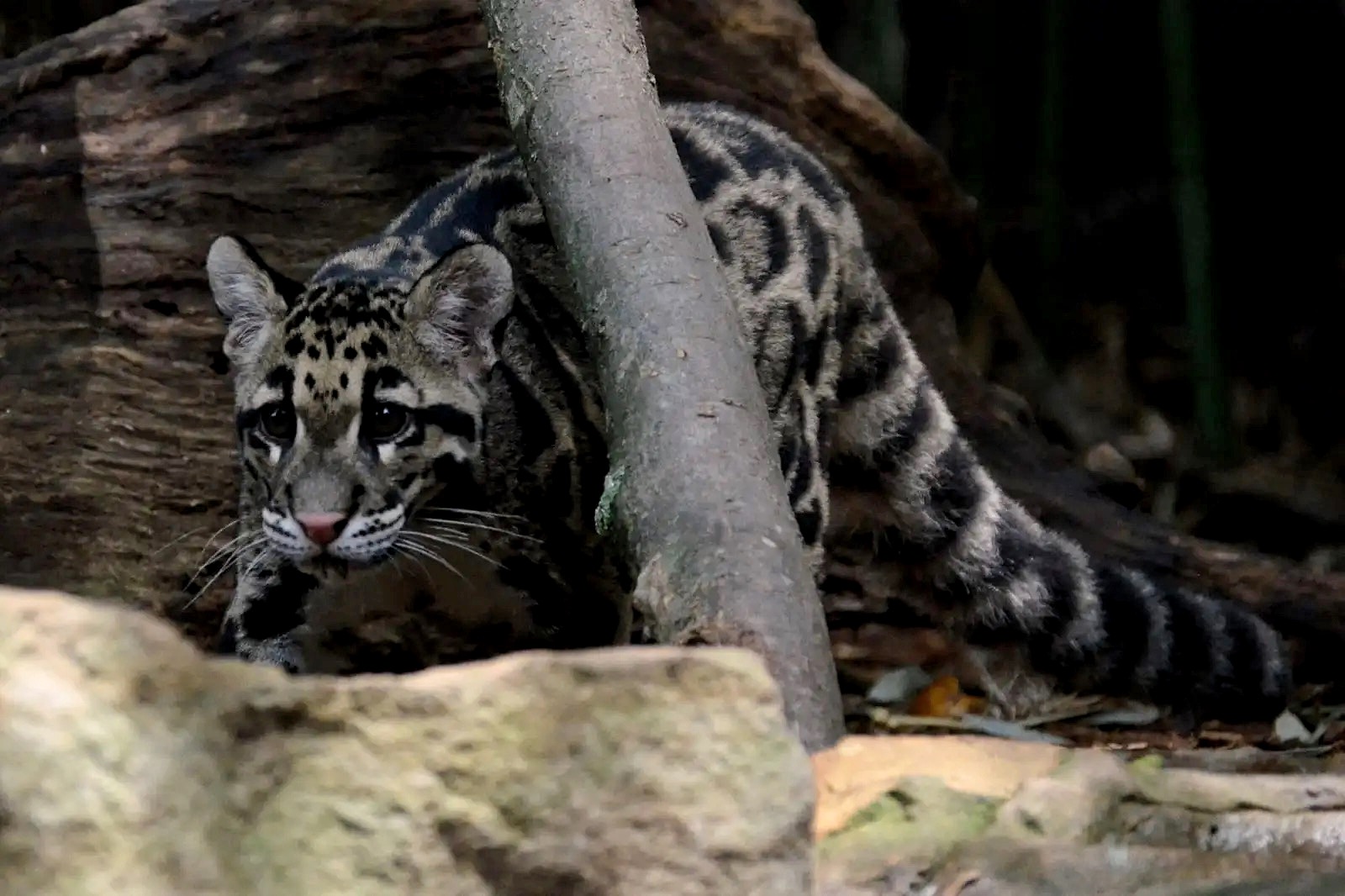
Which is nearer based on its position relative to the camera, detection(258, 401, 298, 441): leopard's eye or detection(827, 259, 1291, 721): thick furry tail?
detection(258, 401, 298, 441): leopard's eye

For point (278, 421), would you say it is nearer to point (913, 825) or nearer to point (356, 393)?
point (356, 393)

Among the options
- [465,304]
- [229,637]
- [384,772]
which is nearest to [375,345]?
[465,304]

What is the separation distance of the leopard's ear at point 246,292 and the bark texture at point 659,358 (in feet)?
1.75

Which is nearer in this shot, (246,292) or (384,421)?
(384,421)

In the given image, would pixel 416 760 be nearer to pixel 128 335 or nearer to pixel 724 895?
pixel 724 895

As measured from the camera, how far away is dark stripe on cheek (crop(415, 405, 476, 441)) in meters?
2.60

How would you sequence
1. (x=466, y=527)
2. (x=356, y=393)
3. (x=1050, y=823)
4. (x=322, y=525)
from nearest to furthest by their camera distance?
(x=1050, y=823) < (x=322, y=525) < (x=356, y=393) < (x=466, y=527)

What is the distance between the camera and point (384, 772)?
124 centimetres

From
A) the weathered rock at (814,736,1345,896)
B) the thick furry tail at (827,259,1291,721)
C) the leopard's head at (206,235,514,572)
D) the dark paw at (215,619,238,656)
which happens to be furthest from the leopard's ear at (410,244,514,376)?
the weathered rock at (814,736,1345,896)

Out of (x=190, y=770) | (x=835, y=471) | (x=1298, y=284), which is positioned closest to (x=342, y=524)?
(x=835, y=471)

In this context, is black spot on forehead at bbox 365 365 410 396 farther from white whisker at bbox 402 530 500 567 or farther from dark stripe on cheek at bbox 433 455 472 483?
white whisker at bbox 402 530 500 567

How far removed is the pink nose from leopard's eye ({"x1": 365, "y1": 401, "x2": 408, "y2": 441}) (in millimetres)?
167

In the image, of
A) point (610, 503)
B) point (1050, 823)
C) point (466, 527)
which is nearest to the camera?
point (1050, 823)

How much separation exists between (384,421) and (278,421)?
→ 182 mm
